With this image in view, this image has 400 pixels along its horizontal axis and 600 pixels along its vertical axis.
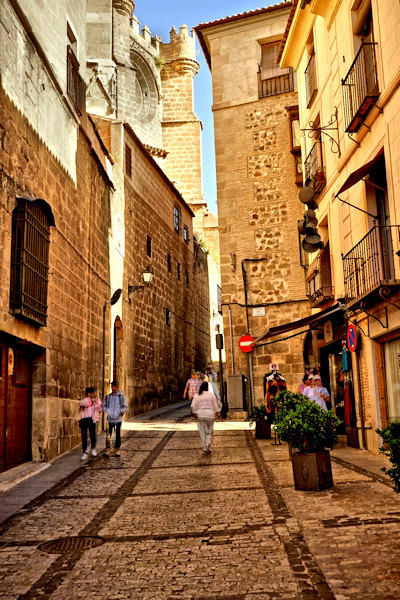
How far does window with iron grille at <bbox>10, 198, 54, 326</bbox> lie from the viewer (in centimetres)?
935

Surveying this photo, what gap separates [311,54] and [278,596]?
14.6 m

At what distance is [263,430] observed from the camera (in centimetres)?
1373

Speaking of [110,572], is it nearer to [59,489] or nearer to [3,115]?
[59,489]

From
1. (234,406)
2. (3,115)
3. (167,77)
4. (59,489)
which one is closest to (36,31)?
(3,115)

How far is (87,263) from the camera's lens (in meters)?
14.7

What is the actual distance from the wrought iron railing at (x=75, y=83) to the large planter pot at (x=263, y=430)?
8.01 meters

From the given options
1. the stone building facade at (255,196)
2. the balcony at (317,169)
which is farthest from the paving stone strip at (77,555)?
the stone building facade at (255,196)

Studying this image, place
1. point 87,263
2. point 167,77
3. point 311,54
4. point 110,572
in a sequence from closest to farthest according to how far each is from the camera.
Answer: point 110,572
point 87,263
point 311,54
point 167,77

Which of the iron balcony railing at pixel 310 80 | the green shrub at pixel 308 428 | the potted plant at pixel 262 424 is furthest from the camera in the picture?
the iron balcony railing at pixel 310 80

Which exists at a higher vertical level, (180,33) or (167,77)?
(180,33)

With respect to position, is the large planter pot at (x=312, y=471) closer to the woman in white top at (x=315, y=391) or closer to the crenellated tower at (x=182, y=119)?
the woman in white top at (x=315, y=391)

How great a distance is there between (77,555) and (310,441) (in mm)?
3560

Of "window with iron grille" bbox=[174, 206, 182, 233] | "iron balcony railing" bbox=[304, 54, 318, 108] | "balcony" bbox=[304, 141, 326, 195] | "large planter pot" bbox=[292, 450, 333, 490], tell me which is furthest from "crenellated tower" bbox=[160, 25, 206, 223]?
"large planter pot" bbox=[292, 450, 333, 490]

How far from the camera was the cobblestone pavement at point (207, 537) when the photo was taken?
4148 millimetres
